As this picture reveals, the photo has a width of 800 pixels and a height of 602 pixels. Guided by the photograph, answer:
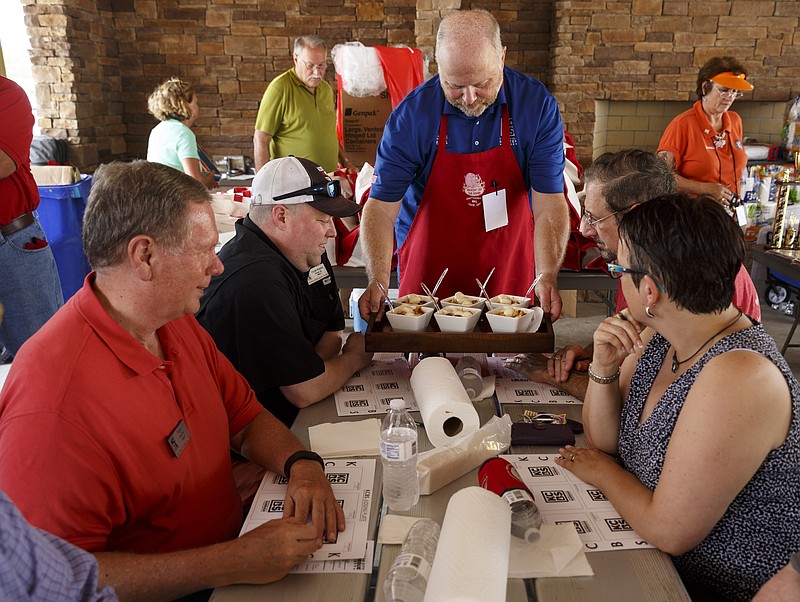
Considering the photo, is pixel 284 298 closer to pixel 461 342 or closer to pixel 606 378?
pixel 461 342

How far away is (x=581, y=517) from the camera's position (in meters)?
1.38

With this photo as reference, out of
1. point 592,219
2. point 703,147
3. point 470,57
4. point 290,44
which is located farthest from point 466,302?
point 290,44

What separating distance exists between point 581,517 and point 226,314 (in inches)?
44.3

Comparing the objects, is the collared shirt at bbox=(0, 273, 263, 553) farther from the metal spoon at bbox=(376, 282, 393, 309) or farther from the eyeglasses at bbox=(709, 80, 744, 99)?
the eyeglasses at bbox=(709, 80, 744, 99)

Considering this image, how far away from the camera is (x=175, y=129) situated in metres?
4.91

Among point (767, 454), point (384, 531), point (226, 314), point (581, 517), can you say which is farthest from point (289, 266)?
point (767, 454)

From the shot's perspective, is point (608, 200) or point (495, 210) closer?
point (608, 200)

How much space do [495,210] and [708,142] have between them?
8.38 feet

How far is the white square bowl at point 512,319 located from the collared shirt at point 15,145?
1956 mm

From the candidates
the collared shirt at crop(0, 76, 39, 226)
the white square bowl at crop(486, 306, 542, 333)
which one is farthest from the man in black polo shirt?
the collared shirt at crop(0, 76, 39, 226)

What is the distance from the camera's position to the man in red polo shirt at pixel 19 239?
8.43 feet

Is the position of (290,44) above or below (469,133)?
above

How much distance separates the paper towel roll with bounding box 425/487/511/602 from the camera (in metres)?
1.00

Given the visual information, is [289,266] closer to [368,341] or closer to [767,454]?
[368,341]
